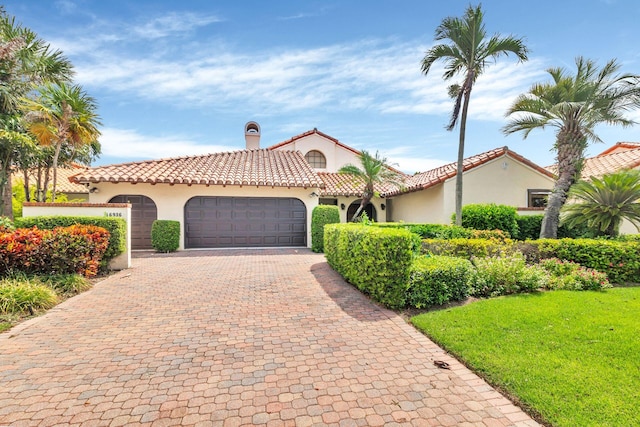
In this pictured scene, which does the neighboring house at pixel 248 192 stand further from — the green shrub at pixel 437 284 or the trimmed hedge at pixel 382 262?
the green shrub at pixel 437 284

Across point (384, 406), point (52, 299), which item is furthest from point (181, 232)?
point (384, 406)

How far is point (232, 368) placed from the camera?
3852 millimetres

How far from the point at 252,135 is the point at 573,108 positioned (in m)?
19.6

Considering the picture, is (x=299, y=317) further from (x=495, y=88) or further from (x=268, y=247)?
(x=495, y=88)

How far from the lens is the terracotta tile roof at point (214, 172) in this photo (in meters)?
13.7

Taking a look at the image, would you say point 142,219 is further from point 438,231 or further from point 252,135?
point 438,231

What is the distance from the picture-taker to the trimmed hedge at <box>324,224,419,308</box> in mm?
→ 6102

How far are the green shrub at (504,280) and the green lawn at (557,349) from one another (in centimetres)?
37

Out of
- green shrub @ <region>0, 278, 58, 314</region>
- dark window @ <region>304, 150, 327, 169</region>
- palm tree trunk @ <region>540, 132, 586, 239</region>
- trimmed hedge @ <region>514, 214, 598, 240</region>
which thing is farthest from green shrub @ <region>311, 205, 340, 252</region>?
dark window @ <region>304, 150, 327, 169</region>

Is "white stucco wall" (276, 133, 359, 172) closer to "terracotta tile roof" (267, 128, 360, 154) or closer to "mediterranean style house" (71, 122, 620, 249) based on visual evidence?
"terracotta tile roof" (267, 128, 360, 154)

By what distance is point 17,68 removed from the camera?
45.1 feet

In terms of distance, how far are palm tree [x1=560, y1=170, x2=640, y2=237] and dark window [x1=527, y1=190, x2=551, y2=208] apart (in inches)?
242

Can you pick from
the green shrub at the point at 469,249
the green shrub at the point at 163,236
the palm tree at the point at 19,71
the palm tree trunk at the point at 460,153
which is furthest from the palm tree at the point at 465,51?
the palm tree at the point at 19,71

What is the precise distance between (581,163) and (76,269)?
1872cm
